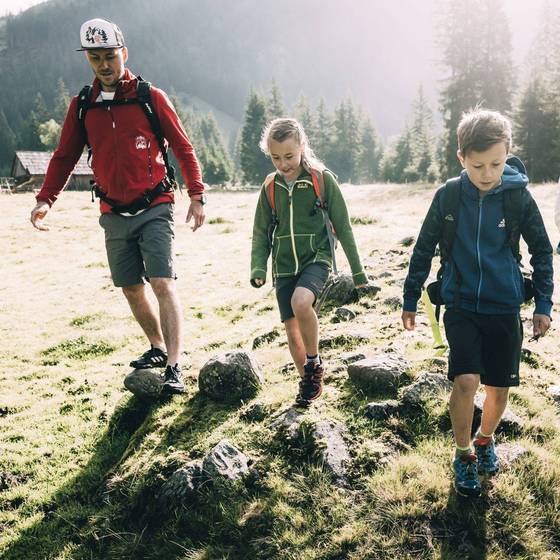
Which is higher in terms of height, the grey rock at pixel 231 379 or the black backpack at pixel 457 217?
the black backpack at pixel 457 217

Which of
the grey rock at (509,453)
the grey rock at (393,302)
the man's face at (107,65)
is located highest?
the man's face at (107,65)

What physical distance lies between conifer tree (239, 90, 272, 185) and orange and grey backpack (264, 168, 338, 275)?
60.4 meters

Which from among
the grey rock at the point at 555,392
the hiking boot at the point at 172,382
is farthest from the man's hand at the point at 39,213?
the grey rock at the point at 555,392

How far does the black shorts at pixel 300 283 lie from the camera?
4.34 meters

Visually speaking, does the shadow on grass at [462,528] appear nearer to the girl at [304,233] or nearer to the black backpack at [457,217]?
the black backpack at [457,217]

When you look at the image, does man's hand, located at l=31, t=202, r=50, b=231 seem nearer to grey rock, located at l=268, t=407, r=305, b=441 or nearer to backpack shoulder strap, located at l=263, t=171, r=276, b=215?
backpack shoulder strap, located at l=263, t=171, r=276, b=215

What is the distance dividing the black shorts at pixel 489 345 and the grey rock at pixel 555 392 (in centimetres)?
143

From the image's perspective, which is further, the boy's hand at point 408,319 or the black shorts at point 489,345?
the boy's hand at point 408,319

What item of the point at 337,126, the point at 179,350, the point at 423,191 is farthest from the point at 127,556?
the point at 337,126

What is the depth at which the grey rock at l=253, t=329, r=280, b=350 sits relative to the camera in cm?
653

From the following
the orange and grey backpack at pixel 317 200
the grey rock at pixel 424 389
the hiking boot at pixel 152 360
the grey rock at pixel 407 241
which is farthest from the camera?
the grey rock at pixel 407 241

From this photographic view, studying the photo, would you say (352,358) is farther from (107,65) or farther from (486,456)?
(107,65)

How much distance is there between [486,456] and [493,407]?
356 mm

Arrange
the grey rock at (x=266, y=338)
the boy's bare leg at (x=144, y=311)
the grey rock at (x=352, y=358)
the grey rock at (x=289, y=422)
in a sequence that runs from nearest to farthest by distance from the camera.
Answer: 1. the grey rock at (x=289, y=422)
2. the grey rock at (x=352, y=358)
3. the boy's bare leg at (x=144, y=311)
4. the grey rock at (x=266, y=338)
